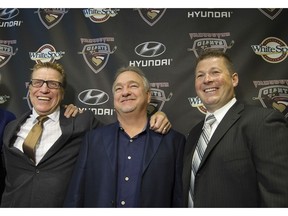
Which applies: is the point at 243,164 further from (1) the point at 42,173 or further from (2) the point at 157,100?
(1) the point at 42,173

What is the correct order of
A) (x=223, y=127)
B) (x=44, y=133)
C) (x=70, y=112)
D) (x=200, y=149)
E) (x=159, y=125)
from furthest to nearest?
(x=70, y=112)
(x=44, y=133)
(x=159, y=125)
(x=200, y=149)
(x=223, y=127)

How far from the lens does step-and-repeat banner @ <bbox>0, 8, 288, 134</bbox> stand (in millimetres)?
2225

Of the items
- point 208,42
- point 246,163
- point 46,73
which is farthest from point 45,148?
point 208,42

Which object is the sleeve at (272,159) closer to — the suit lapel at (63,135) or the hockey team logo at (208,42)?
the hockey team logo at (208,42)

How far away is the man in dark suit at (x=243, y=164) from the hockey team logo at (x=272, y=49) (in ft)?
2.72

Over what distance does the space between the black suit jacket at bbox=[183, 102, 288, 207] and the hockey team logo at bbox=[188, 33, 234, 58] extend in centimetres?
87

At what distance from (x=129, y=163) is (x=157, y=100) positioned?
0.76 metres

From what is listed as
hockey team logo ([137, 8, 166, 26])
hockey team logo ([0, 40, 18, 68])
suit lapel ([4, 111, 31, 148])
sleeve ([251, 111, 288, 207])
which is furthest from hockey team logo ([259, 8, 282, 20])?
hockey team logo ([0, 40, 18, 68])

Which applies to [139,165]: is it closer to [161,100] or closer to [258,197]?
[258,197]

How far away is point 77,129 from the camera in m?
1.89

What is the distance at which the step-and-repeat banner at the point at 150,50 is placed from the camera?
2.22m

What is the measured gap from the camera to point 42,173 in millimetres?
1774

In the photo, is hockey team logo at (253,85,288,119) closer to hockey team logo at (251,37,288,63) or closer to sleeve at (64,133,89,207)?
hockey team logo at (251,37,288,63)

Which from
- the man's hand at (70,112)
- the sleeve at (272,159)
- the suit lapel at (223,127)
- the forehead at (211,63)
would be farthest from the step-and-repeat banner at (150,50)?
the sleeve at (272,159)
